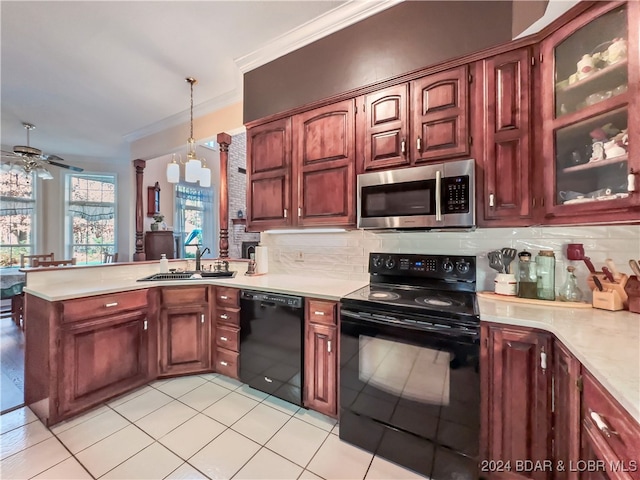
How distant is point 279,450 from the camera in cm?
161

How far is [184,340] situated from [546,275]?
9.15ft

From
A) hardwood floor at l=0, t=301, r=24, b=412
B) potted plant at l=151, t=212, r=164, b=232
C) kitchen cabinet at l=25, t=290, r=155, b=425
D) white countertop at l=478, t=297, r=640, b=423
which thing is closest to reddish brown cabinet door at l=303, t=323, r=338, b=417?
white countertop at l=478, t=297, r=640, b=423

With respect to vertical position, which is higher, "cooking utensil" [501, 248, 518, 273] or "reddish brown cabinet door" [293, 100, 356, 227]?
"reddish brown cabinet door" [293, 100, 356, 227]

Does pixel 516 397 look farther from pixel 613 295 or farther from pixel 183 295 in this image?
pixel 183 295

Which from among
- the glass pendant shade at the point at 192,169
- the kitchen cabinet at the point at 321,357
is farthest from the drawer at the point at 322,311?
the glass pendant shade at the point at 192,169

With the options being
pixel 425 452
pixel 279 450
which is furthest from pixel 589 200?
pixel 279 450

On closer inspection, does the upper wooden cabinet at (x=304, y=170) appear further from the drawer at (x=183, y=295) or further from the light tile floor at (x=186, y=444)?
the light tile floor at (x=186, y=444)

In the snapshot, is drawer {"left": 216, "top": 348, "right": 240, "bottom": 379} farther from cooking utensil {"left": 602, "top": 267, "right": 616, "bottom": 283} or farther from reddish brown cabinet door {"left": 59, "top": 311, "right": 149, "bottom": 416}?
cooking utensil {"left": 602, "top": 267, "right": 616, "bottom": 283}

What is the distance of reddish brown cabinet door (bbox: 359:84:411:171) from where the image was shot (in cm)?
184

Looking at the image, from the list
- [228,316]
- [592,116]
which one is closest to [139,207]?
[228,316]

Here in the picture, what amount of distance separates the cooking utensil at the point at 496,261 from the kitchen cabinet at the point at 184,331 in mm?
2268

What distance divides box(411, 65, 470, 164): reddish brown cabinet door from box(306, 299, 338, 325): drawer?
→ 1.14m

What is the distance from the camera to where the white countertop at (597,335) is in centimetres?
75

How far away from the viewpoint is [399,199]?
71.1 inches
